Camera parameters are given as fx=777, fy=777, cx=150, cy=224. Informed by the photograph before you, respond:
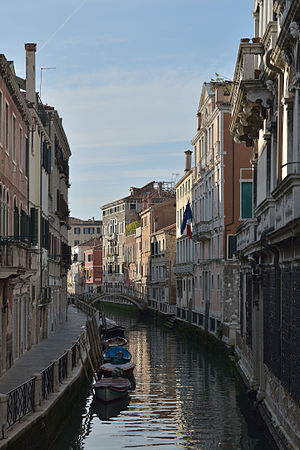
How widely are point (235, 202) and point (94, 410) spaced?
1631 cm

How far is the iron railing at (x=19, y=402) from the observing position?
436 inches

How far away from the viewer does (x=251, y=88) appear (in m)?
15.4

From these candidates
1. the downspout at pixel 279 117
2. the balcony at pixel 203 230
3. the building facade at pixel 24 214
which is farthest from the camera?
the balcony at pixel 203 230

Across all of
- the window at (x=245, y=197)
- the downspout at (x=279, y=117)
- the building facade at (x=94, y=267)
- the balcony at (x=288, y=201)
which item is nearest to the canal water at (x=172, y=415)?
the balcony at (x=288, y=201)

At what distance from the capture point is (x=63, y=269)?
3922 cm

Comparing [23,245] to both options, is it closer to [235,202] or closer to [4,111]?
[4,111]

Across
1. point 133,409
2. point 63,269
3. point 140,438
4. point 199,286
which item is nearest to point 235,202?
point 199,286

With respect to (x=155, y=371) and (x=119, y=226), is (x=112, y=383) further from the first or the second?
(x=119, y=226)

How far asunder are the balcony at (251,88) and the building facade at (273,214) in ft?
0.07

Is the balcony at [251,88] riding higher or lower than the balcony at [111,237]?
higher

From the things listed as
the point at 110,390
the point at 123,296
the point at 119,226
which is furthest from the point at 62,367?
the point at 119,226

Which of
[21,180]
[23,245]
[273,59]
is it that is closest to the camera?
[273,59]

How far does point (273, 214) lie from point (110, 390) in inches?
307

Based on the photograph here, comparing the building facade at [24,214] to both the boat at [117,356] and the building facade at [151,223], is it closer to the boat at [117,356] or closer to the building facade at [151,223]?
the boat at [117,356]
